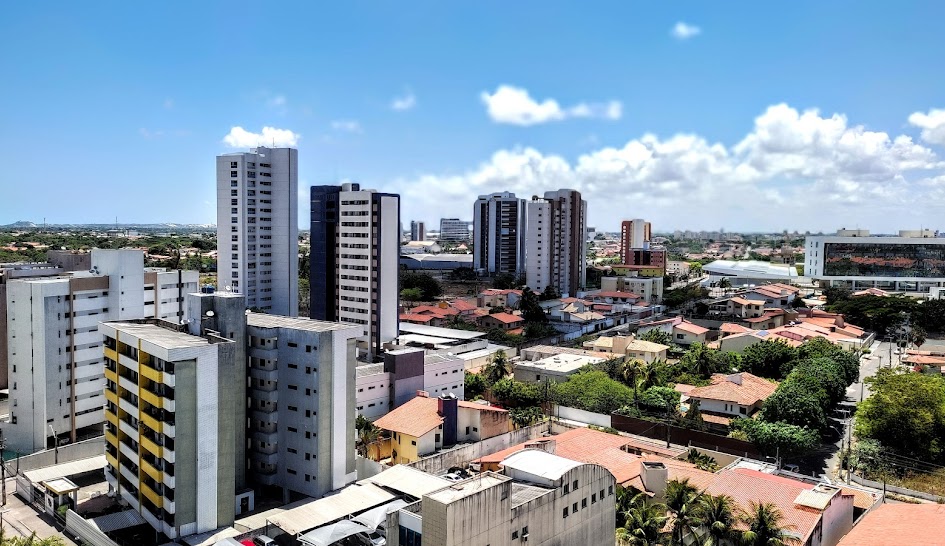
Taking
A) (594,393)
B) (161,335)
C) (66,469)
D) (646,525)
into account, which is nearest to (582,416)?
(594,393)

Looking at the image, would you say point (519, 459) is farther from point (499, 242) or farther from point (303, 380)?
point (499, 242)

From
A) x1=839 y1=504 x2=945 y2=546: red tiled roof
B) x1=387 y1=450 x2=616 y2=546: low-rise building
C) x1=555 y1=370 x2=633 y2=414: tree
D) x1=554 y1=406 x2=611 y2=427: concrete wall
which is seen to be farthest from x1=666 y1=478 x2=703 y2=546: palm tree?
x1=555 y1=370 x2=633 y2=414: tree

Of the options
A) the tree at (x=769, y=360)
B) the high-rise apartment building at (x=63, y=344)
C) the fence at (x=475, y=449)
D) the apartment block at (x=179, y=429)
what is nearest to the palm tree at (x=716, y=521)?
the fence at (x=475, y=449)

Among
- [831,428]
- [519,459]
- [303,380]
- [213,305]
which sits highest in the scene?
[213,305]

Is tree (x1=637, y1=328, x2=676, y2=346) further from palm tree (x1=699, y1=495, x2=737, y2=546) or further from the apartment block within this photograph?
the apartment block

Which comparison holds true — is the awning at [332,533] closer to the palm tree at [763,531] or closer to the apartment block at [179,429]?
the apartment block at [179,429]

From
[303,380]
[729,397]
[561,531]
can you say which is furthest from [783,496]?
[303,380]
